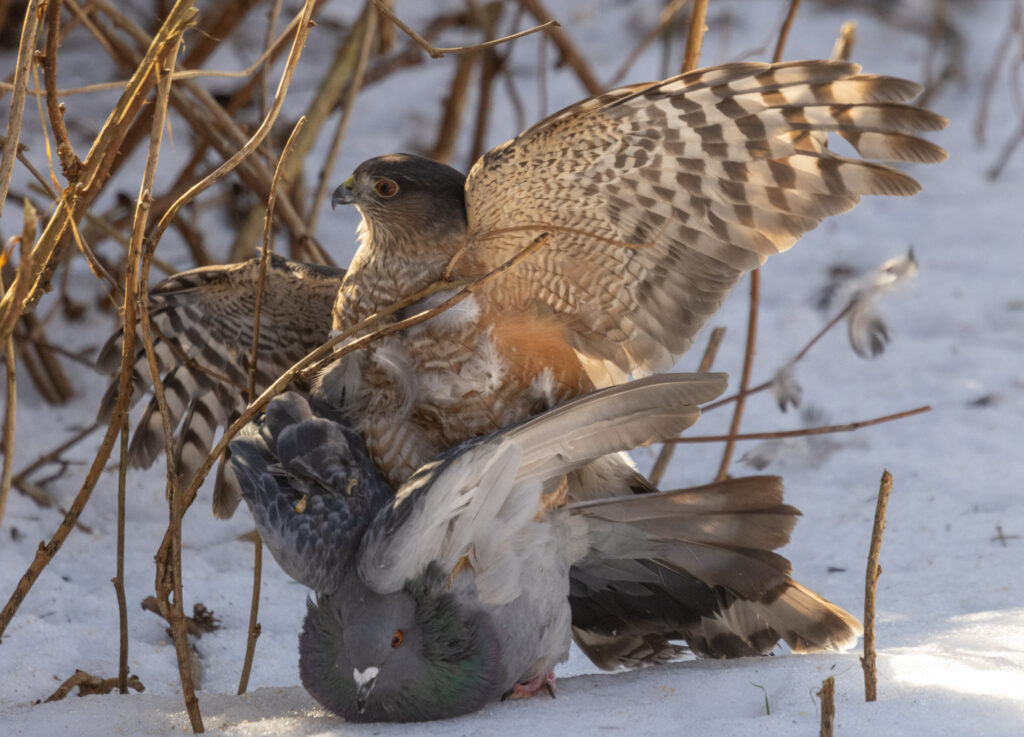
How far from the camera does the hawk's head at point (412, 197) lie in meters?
2.56

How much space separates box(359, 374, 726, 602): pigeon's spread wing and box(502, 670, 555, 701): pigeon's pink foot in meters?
0.21

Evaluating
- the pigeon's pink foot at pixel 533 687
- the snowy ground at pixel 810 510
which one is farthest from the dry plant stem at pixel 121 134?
the pigeon's pink foot at pixel 533 687

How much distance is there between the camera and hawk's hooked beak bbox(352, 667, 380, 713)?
205 centimetres

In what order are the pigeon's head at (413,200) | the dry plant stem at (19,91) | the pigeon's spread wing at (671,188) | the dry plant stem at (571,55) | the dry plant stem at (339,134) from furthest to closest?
the dry plant stem at (571,55), the dry plant stem at (339,134), the pigeon's head at (413,200), the pigeon's spread wing at (671,188), the dry plant stem at (19,91)

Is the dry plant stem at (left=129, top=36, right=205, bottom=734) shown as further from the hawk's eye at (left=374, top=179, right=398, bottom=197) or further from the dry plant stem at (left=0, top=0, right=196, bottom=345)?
the hawk's eye at (left=374, top=179, right=398, bottom=197)

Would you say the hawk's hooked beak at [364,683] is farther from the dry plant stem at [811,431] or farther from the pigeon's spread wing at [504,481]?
the dry plant stem at [811,431]

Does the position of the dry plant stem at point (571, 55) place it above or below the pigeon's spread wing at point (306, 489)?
above

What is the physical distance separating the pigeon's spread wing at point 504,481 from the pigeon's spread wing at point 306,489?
0.09m

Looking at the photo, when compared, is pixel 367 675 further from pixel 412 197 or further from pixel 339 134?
pixel 339 134

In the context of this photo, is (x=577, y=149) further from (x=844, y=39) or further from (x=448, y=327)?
(x=844, y=39)

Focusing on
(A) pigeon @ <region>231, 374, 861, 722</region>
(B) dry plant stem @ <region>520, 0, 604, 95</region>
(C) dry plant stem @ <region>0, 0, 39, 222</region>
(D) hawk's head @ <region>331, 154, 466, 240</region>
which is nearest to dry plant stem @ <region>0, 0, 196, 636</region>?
(C) dry plant stem @ <region>0, 0, 39, 222</region>

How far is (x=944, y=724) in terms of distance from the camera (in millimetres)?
1881

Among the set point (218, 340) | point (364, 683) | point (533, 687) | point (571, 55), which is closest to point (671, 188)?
point (533, 687)

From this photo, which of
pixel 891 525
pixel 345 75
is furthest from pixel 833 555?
pixel 345 75
